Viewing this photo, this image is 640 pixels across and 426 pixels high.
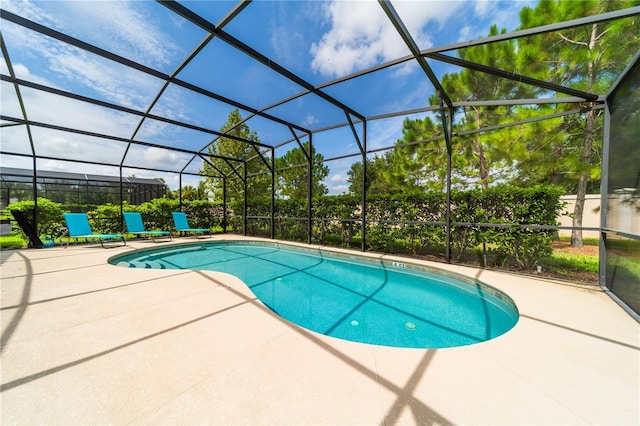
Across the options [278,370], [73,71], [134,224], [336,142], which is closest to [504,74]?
[278,370]

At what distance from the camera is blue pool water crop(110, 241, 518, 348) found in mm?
3074

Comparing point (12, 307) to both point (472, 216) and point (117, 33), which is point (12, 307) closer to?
point (117, 33)

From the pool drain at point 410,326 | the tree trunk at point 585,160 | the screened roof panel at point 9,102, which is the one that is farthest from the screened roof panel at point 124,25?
the tree trunk at point 585,160

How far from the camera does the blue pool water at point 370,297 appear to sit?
121 inches

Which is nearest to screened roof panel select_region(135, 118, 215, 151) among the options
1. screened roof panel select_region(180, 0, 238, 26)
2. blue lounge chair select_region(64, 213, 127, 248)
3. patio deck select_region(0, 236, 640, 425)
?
blue lounge chair select_region(64, 213, 127, 248)

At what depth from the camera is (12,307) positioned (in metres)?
2.80

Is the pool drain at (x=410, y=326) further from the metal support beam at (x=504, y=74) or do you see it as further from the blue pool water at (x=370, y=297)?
the metal support beam at (x=504, y=74)

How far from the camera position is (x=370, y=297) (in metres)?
4.12

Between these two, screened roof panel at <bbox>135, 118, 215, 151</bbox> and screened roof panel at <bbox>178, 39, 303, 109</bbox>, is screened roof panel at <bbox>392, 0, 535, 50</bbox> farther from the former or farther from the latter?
screened roof panel at <bbox>135, 118, 215, 151</bbox>

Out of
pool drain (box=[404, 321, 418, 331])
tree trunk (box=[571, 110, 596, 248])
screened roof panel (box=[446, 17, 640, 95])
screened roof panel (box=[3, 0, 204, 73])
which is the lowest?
pool drain (box=[404, 321, 418, 331])

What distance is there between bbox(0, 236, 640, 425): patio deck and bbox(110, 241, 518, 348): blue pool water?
724mm

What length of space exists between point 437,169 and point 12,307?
11.7 metres

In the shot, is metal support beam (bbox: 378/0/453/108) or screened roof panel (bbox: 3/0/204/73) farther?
screened roof panel (bbox: 3/0/204/73)

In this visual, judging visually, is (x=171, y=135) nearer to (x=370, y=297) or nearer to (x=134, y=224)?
(x=134, y=224)
